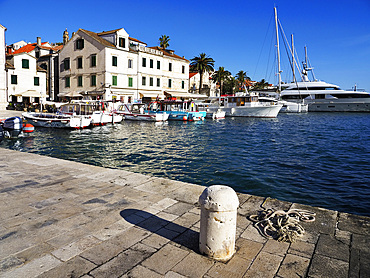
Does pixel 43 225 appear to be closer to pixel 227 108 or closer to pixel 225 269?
pixel 225 269

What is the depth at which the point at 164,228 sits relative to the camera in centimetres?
422

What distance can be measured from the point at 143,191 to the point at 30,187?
249 cm

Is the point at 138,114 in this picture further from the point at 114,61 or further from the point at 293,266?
the point at 293,266

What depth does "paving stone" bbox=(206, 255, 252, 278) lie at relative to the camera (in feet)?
10.2

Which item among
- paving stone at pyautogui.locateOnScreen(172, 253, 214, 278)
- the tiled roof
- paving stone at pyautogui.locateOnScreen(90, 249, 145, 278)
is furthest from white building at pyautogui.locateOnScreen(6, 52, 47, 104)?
paving stone at pyautogui.locateOnScreen(172, 253, 214, 278)

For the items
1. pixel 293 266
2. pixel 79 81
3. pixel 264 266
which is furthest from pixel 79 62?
pixel 293 266

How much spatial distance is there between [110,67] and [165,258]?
130 ft

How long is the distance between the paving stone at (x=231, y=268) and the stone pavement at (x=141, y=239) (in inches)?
0.5

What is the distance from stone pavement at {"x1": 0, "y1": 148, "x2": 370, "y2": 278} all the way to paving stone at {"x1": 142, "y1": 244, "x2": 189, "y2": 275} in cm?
1

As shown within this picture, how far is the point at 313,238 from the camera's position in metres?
3.99

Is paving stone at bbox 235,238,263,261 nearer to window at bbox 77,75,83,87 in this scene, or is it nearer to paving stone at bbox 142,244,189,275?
paving stone at bbox 142,244,189,275

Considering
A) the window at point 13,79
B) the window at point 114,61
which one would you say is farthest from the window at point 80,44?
the window at point 13,79

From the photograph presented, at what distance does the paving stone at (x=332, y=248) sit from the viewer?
3531 mm

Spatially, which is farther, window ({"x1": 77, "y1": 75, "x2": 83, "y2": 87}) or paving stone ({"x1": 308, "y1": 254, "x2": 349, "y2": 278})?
window ({"x1": 77, "y1": 75, "x2": 83, "y2": 87})
